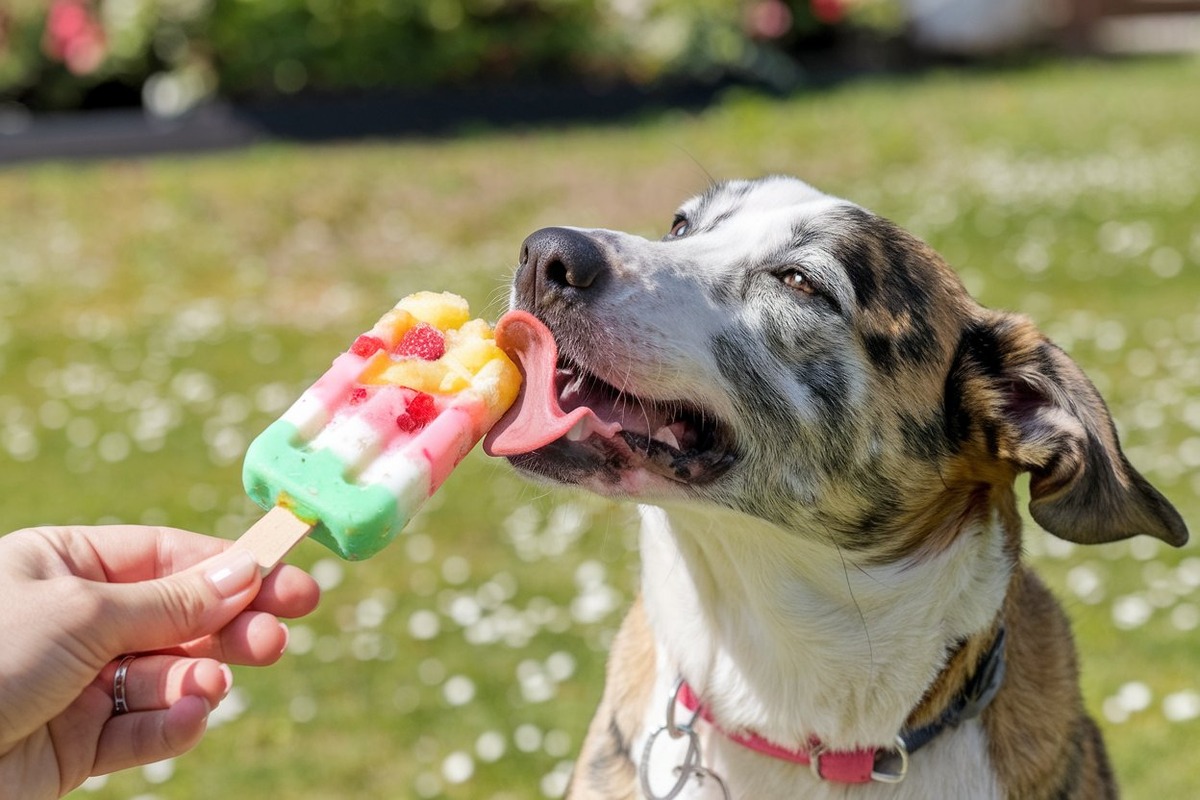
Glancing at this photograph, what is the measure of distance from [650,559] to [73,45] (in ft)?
44.1

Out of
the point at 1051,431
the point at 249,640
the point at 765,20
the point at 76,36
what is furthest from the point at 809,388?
the point at 765,20

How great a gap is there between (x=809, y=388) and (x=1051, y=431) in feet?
1.90

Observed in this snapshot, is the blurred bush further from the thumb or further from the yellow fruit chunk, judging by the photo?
the thumb

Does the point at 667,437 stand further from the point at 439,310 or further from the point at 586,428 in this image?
the point at 439,310

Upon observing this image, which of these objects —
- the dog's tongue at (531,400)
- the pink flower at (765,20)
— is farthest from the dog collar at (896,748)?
the pink flower at (765,20)

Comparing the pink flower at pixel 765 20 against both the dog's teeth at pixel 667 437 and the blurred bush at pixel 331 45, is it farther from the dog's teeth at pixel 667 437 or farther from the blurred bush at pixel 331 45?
the dog's teeth at pixel 667 437

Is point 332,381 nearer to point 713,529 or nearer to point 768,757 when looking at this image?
point 713,529

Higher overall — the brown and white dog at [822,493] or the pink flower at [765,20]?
the brown and white dog at [822,493]

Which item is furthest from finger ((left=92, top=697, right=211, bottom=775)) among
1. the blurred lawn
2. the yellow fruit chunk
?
the blurred lawn

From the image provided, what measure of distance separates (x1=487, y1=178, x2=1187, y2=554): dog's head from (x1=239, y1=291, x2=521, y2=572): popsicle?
0.35ft

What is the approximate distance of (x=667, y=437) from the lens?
309 cm

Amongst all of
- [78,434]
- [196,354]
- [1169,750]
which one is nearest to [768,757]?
[1169,750]

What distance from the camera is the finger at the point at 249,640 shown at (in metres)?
2.67

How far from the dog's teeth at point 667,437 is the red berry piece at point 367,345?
659 millimetres
